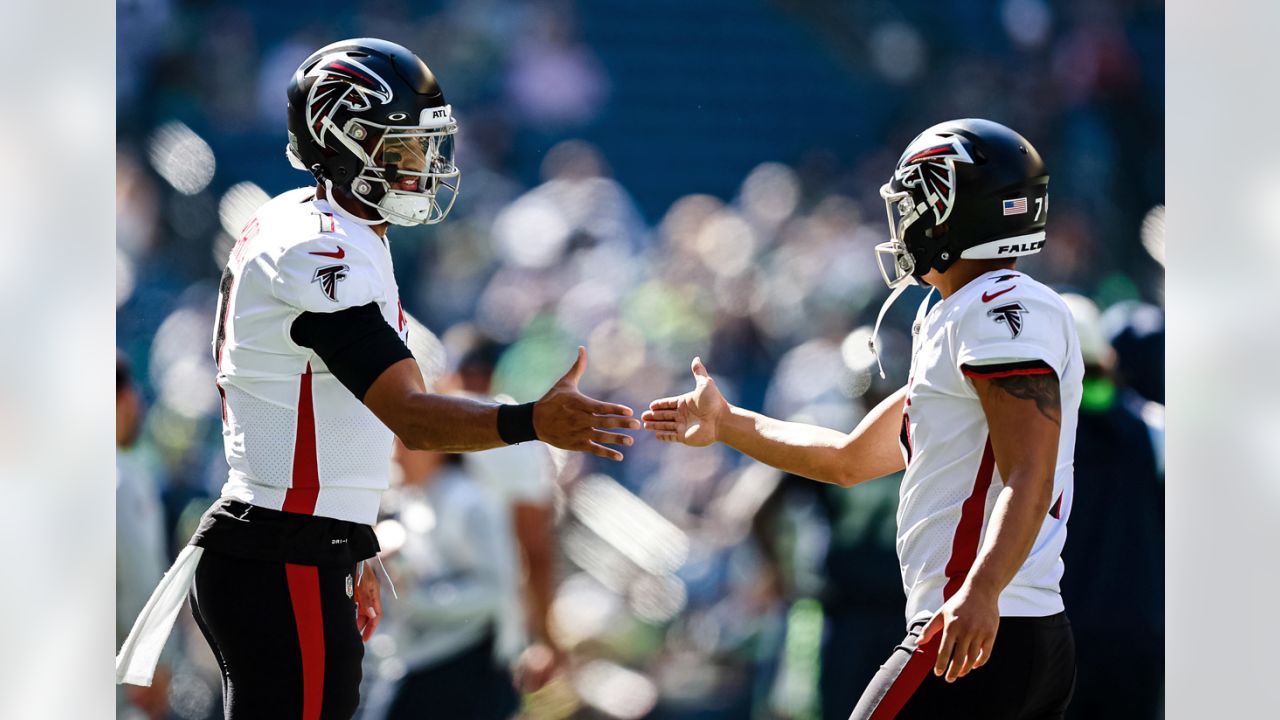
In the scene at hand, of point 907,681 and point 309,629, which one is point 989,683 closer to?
point 907,681

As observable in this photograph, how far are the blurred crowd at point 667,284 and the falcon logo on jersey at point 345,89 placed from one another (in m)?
1.81

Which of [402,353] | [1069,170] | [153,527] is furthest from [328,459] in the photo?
[1069,170]

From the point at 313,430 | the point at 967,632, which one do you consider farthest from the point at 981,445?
the point at 313,430

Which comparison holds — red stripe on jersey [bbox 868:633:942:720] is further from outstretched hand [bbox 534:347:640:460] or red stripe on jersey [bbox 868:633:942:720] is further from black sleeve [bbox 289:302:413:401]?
black sleeve [bbox 289:302:413:401]

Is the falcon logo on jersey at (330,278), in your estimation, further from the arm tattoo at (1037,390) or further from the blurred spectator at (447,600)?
the blurred spectator at (447,600)

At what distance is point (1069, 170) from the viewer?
474 cm

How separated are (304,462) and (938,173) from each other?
1539mm

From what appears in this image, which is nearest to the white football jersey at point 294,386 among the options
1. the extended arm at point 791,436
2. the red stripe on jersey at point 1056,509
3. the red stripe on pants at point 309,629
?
the red stripe on pants at point 309,629

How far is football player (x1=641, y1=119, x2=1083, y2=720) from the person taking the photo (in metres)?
2.44

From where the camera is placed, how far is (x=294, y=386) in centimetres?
267

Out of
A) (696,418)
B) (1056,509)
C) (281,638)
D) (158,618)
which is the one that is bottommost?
(158,618)

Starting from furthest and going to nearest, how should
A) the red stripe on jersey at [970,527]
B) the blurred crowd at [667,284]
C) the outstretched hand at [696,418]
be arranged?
the blurred crowd at [667,284] < the outstretched hand at [696,418] < the red stripe on jersey at [970,527]

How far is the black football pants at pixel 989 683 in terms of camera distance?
2506 mm

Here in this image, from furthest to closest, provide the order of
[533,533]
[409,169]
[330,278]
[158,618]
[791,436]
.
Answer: [533,533] → [791,436] → [409,169] → [158,618] → [330,278]
